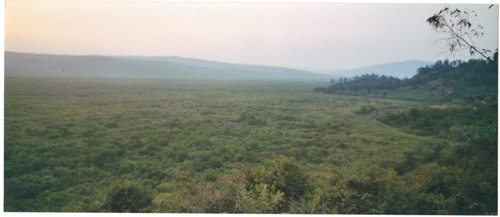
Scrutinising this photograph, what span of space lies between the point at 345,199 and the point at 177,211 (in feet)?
10.1

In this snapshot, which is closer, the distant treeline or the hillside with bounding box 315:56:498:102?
the distant treeline

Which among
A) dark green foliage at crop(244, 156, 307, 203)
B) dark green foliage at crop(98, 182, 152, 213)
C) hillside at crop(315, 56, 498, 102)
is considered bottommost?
dark green foliage at crop(98, 182, 152, 213)

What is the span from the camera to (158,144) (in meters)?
8.93

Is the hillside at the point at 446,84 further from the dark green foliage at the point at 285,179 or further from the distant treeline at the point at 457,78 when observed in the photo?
the dark green foliage at the point at 285,179

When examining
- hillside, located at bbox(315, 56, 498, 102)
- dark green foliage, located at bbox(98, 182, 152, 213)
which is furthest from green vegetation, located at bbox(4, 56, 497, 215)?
hillside, located at bbox(315, 56, 498, 102)

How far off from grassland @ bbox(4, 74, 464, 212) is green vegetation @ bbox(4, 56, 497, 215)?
40 millimetres

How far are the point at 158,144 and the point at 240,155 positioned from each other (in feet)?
9.65

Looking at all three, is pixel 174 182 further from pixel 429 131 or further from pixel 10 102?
pixel 429 131

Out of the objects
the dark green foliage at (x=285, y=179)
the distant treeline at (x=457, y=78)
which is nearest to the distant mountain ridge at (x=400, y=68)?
the distant treeline at (x=457, y=78)

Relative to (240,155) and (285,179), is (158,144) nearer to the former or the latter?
(240,155)

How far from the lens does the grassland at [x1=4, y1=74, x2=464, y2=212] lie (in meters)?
6.32

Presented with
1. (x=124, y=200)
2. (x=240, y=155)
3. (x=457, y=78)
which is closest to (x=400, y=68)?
(x=457, y=78)

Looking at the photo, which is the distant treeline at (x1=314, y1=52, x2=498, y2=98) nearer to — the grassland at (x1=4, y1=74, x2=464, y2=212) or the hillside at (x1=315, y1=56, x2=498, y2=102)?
the hillside at (x1=315, y1=56, x2=498, y2=102)

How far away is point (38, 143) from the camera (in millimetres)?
8203
